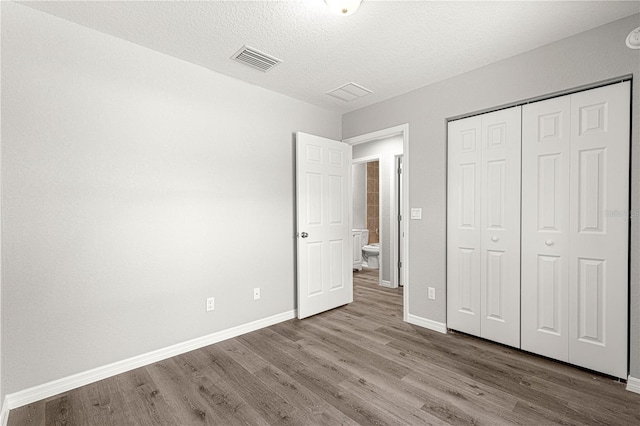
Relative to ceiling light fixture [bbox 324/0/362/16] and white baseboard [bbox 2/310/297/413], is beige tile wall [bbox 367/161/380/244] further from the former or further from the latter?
ceiling light fixture [bbox 324/0/362/16]

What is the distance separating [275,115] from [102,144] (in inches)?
65.9

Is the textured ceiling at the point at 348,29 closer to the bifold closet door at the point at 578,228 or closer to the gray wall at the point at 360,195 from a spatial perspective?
the bifold closet door at the point at 578,228

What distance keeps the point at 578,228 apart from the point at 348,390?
211 centimetres

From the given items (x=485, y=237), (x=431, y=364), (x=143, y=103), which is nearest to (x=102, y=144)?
(x=143, y=103)

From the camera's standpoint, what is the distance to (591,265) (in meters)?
A: 2.26

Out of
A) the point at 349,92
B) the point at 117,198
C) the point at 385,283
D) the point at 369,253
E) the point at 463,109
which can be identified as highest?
the point at 349,92

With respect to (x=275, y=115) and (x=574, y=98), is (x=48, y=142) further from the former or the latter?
(x=574, y=98)

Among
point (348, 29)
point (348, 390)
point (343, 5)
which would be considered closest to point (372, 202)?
point (348, 29)

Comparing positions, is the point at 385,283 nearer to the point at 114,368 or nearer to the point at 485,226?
the point at 485,226

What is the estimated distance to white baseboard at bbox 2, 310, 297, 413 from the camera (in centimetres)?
195

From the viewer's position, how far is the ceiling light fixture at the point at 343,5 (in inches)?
71.0

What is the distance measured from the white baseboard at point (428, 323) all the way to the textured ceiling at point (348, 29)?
98.6 inches

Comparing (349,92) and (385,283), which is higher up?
(349,92)

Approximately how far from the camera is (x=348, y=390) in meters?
2.07
